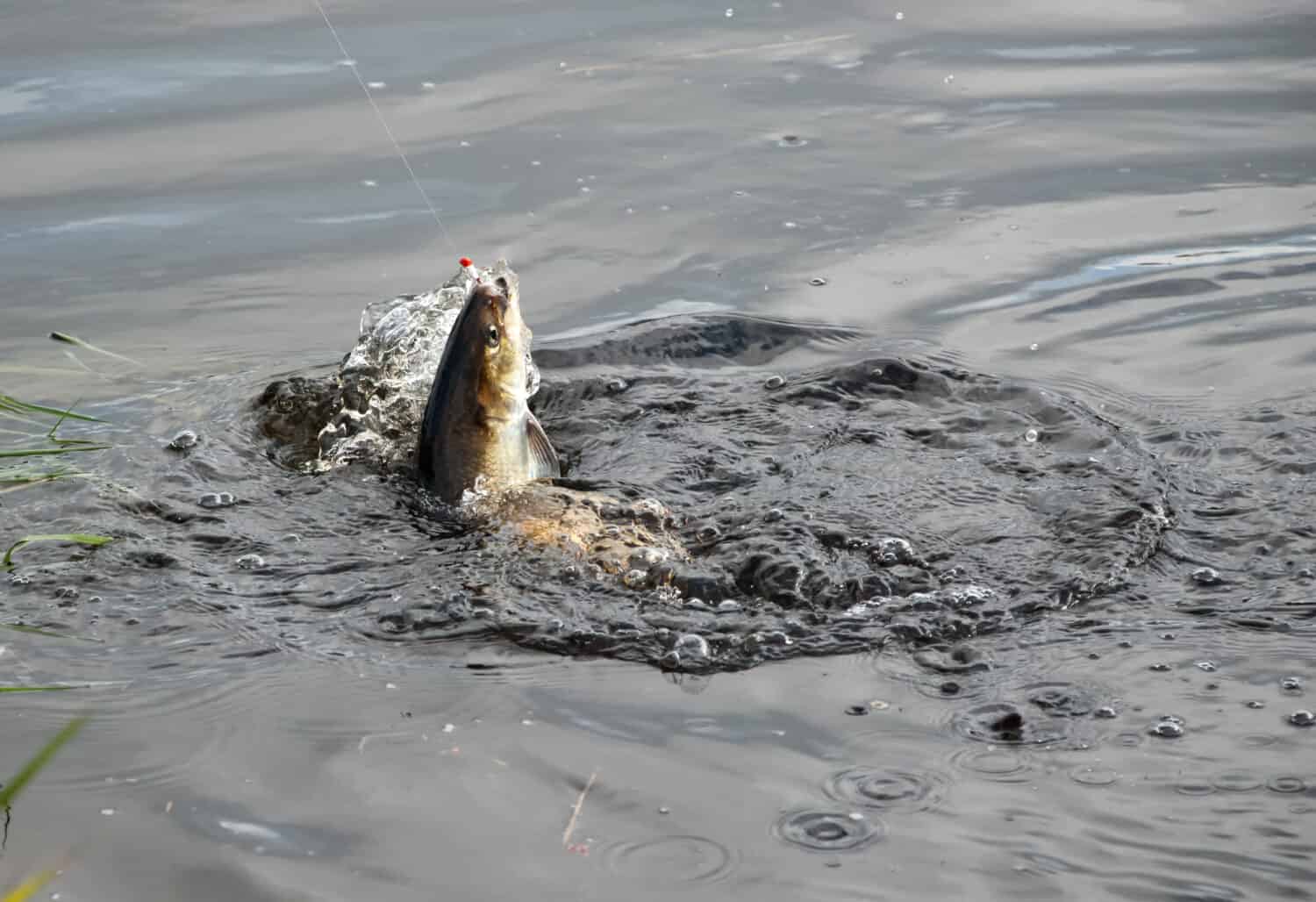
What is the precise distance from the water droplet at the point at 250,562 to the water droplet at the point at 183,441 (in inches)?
37.1

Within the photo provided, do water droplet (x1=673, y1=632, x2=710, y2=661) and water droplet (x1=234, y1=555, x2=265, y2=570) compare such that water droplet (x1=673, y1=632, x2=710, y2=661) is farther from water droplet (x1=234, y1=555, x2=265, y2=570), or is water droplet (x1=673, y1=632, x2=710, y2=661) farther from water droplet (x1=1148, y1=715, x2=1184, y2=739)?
water droplet (x1=234, y1=555, x2=265, y2=570)

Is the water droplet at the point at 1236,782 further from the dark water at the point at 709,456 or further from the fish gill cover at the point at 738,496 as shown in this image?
the fish gill cover at the point at 738,496

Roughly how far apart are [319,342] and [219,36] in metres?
3.75

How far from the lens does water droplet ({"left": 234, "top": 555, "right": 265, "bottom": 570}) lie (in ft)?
16.0

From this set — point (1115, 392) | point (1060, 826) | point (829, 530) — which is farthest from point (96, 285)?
point (1060, 826)

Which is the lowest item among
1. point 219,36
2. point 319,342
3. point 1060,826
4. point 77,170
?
point 1060,826

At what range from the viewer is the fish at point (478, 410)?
5.23m

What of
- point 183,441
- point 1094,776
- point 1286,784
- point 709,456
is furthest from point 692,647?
point 183,441

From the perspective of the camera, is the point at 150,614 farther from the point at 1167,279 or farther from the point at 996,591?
the point at 1167,279

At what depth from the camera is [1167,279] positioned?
7109mm

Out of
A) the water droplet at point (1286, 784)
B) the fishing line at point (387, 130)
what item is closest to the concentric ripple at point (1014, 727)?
the water droplet at point (1286, 784)

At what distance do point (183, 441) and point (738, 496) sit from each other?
6.62 feet

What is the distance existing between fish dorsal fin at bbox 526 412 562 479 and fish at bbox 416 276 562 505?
0.02m

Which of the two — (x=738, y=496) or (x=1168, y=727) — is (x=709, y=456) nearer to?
(x=738, y=496)
